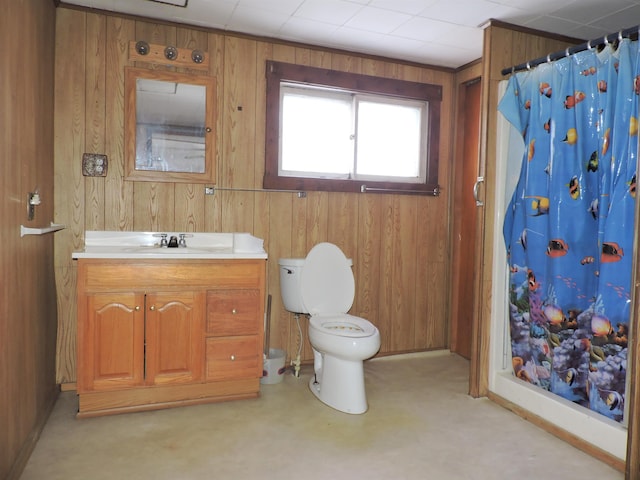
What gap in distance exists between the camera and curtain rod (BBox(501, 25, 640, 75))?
202cm

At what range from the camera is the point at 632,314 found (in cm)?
187

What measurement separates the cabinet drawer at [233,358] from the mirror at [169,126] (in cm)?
101

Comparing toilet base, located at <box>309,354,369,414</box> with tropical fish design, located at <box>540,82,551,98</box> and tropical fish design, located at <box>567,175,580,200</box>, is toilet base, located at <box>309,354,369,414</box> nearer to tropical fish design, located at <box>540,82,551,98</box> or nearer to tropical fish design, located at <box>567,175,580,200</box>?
tropical fish design, located at <box>567,175,580,200</box>

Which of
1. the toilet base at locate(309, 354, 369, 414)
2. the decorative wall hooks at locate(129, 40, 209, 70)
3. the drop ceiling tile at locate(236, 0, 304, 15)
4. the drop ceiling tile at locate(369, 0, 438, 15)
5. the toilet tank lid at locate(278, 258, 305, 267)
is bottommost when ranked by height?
the toilet base at locate(309, 354, 369, 414)

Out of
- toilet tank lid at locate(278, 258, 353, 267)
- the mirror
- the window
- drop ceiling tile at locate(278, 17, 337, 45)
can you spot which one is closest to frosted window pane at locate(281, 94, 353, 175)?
the window

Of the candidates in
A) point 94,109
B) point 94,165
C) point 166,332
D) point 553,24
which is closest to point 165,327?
point 166,332

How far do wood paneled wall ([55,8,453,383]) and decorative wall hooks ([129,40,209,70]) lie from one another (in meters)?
0.04

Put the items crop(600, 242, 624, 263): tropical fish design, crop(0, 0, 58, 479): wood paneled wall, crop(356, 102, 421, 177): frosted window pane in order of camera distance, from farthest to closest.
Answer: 1. crop(356, 102, 421, 177): frosted window pane
2. crop(600, 242, 624, 263): tropical fish design
3. crop(0, 0, 58, 479): wood paneled wall

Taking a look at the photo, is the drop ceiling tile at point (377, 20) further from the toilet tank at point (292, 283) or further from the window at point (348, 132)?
the toilet tank at point (292, 283)

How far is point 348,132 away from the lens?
3266 millimetres

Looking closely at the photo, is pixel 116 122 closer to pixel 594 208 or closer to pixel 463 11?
pixel 463 11

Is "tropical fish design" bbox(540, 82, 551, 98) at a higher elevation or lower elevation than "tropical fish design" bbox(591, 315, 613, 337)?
higher

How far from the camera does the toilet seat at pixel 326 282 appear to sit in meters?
2.86

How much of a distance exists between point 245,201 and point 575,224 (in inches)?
74.1
